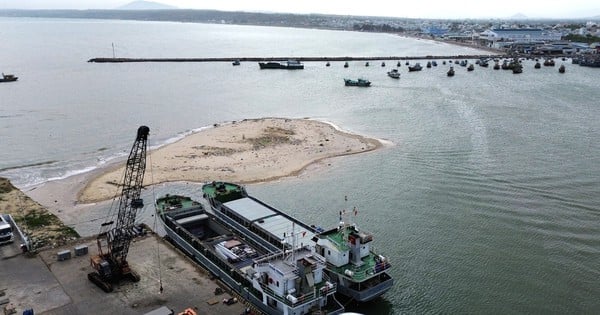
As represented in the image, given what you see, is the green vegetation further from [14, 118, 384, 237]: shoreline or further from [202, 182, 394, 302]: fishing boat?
[202, 182, 394, 302]: fishing boat

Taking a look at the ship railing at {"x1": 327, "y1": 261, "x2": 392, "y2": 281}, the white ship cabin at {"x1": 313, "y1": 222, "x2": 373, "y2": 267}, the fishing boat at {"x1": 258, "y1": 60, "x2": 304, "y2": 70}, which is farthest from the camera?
the fishing boat at {"x1": 258, "y1": 60, "x2": 304, "y2": 70}

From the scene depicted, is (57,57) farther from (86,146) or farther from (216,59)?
(86,146)

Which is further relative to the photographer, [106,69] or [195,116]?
[106,69]

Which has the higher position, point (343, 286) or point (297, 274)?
point (297, 274)

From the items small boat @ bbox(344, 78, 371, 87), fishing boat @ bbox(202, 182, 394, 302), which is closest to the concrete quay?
fishing boat @ bbox(202, 182, 394, 302)

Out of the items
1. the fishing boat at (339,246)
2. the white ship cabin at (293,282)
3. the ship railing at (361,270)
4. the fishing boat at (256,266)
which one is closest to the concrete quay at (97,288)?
the fishing boat at (256,266)

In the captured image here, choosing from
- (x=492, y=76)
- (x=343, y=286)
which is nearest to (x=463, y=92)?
(x=492, y=76)
